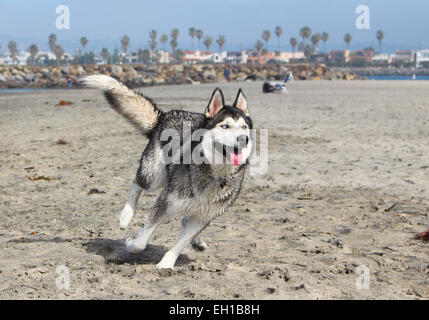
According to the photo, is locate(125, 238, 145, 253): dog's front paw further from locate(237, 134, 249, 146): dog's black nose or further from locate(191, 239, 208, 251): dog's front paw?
locate(237, 134, 249, 146): dog's black nose

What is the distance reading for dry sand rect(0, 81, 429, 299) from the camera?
13.7 feet

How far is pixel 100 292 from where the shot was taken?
399 centimetres

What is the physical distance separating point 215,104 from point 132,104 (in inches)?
55.9

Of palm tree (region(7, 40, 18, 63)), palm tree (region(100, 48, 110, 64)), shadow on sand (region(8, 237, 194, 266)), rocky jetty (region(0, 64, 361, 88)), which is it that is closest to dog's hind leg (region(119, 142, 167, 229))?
shadow on sand (region(8, 237, 194, 266))

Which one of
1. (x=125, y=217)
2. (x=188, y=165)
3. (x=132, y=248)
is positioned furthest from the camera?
(x=125, y=217)

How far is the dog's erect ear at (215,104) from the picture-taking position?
410 cm

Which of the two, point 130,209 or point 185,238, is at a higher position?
point 130,209

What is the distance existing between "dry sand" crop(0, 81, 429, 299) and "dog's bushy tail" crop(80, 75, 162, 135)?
1.26 m

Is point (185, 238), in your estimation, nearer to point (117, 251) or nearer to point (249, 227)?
point (117, 251)

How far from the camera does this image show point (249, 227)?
19.7ft

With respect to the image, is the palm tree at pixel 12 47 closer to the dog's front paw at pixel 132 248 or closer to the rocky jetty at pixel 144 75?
the rocky jetty at pixel 144 75

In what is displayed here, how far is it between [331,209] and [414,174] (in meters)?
2.71

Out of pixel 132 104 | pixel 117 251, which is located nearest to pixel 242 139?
pixel 132 104
